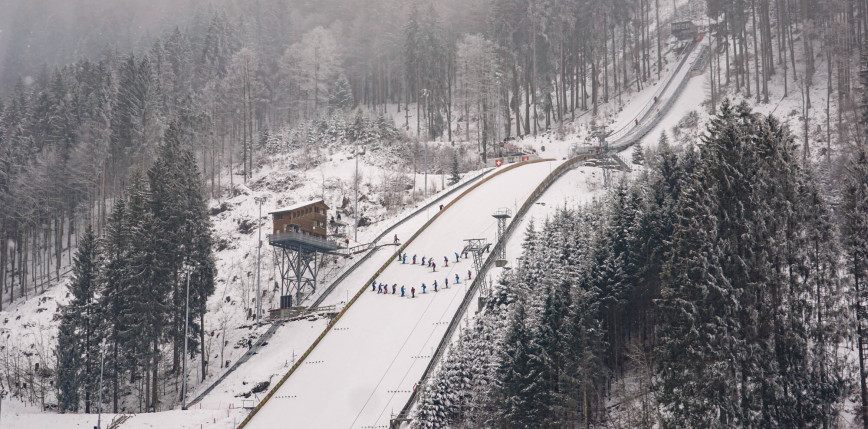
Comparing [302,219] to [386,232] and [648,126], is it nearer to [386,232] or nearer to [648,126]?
[386,232]

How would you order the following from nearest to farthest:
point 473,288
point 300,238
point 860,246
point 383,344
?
point 860,246 → point 383,344 → point 473,288 → point 300,238

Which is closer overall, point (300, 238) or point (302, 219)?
point (300, 238)

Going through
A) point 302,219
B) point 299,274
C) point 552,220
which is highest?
point 302,219

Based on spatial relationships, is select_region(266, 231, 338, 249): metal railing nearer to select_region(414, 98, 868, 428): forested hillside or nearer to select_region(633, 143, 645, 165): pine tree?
select_region(414, 98, 868, 428): forested hillside

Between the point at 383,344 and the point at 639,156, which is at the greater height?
the point at 639,156

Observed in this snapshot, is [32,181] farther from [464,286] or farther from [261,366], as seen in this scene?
[464,286]

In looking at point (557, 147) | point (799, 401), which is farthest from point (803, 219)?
point (557, 147)

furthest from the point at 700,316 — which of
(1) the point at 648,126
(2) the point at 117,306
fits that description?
(1) the point at 648,126
